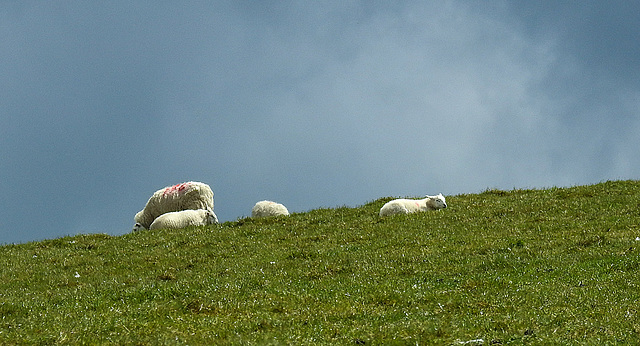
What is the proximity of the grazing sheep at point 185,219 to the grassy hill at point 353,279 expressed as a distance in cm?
208

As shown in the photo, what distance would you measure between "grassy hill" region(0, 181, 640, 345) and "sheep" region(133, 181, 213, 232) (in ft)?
19.5

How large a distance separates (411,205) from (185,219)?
11.6 m

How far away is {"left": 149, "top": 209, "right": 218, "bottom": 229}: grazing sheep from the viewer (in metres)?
33.0

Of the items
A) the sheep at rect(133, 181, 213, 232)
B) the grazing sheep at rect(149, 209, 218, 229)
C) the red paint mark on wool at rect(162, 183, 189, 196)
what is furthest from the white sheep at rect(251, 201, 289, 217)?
the red paint mark on wool at rect(162, 183, 189, 196)

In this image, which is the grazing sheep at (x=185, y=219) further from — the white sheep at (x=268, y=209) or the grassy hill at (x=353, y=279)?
the white sheep at (x=268, y=209)

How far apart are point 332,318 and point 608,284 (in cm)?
757

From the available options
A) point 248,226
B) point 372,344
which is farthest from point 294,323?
point 248,226

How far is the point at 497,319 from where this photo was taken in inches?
535

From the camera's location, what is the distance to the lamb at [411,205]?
100ft

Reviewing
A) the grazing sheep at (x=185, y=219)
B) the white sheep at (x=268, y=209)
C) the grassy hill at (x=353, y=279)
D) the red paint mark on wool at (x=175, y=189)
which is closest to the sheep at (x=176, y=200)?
the red paint mark on wool at (x=175, y=189)

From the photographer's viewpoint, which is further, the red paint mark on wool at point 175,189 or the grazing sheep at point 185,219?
the red paint mark on wool at point 175,189

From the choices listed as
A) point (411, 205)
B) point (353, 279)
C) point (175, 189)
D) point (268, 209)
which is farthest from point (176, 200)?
point (353, 279)

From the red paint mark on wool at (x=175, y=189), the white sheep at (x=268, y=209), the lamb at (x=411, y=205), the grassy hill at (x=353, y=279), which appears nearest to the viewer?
the grassy hill at (x=353, y=279)

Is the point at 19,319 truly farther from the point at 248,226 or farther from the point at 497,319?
the point at 248,226
